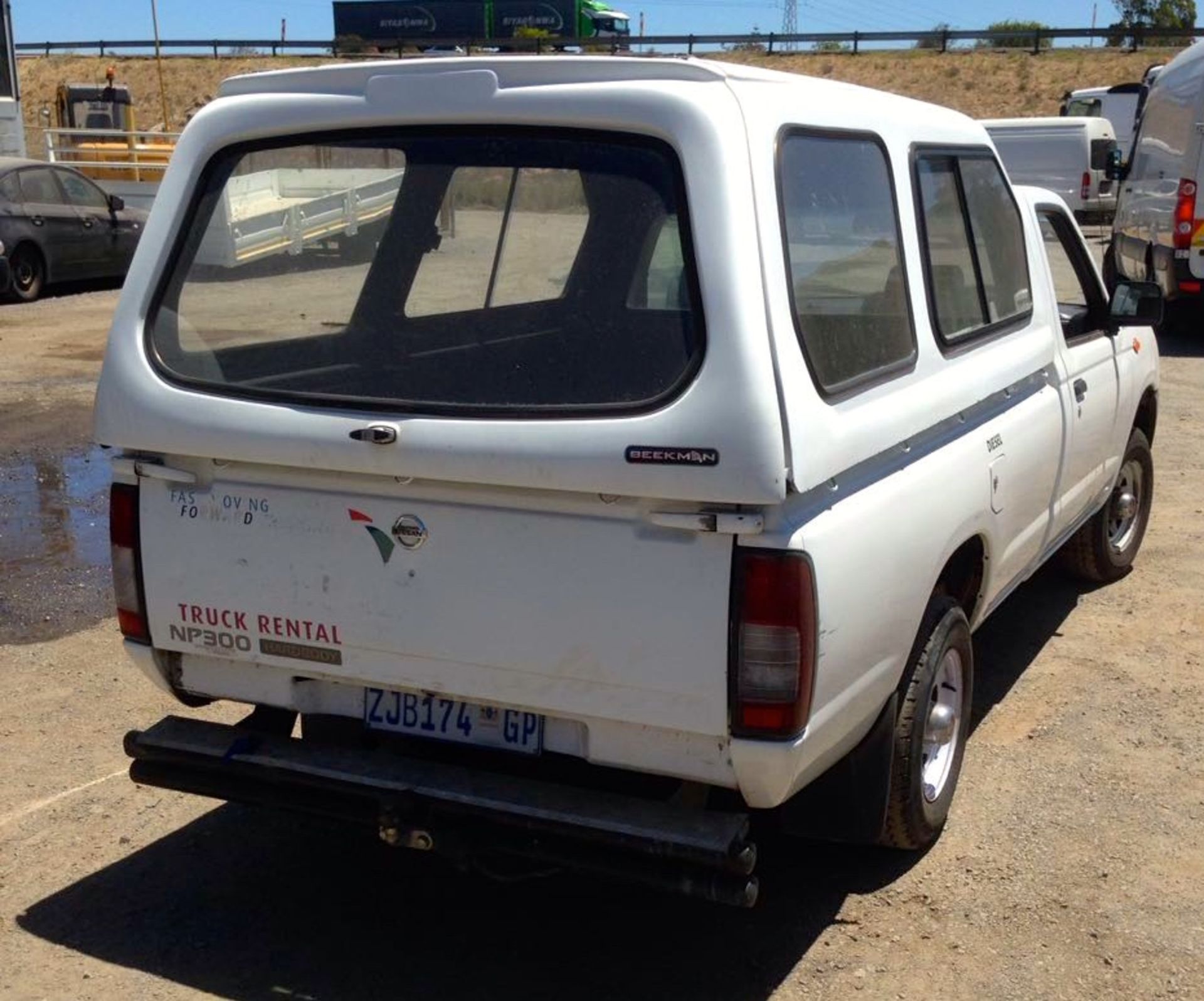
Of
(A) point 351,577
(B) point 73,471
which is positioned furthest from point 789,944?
(B) point 73,471

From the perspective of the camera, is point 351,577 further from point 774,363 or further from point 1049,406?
point 1049,406

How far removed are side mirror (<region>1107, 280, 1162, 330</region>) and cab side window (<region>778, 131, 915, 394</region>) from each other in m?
2.02

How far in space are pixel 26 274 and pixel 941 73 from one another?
43.7 meters

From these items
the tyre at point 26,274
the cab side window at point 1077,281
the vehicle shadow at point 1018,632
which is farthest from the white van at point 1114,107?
the cab side window at point 1077,281

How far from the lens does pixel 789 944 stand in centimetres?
372

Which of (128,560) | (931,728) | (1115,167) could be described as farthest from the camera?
(1115,167)

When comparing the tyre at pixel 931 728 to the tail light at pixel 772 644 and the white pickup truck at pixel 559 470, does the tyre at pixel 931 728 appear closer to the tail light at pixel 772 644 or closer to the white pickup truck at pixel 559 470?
the white pickup truck at pixel 559 470

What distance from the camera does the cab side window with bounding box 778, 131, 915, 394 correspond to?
3.27m

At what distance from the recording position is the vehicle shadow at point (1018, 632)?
5461 millimetres

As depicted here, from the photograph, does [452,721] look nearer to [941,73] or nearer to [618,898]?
[618,898]

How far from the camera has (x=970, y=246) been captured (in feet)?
14.7

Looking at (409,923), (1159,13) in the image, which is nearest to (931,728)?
(409,923)

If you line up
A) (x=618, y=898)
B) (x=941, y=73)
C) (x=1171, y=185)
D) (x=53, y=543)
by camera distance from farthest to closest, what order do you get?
(x=941, y=73) → (x=1171, y=185) → (x=53, y=543) → (x=618, y=898)

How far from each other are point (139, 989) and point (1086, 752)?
122 inches
